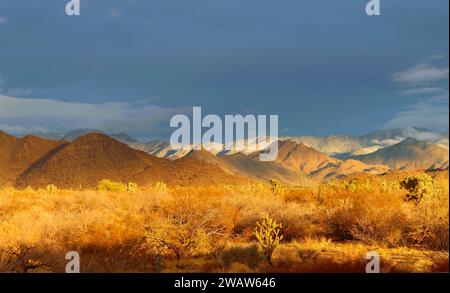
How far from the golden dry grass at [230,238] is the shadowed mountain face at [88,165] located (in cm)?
5921

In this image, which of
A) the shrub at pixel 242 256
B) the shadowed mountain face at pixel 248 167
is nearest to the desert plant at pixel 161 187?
the shrub at pixel 242 256

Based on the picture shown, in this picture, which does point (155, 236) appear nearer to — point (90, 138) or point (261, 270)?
point (261, 270)

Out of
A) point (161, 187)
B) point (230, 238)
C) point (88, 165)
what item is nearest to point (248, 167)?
point (88, 165)

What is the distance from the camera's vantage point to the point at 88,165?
3430 inches

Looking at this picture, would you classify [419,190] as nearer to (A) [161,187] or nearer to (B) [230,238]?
(B) [230,238]

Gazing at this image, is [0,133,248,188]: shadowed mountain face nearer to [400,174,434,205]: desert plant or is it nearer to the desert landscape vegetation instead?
the desert landscape vegetation

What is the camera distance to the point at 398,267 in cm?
1612

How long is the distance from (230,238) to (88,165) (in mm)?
68424

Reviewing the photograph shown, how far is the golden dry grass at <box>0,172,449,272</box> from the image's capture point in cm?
1589

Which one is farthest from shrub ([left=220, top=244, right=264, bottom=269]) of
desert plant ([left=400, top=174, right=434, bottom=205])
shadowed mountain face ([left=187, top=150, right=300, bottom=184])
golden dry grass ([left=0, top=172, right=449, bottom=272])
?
shadowed mountain face ([left=187, top=150, right=300, bottom=184])

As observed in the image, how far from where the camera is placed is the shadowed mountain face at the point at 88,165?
271 feet

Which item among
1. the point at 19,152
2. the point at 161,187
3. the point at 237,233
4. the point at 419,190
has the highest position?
the point at 19,152
